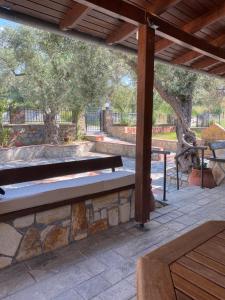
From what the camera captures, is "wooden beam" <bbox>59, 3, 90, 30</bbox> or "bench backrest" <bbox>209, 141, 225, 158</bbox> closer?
"wooden beam" <bbox>59, 3, 90, 30</bbox>

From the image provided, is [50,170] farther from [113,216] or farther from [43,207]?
[113,216]

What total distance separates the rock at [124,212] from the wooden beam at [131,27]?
184 centimetres

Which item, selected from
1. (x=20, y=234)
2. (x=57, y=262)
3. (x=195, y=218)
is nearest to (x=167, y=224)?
(x=195, y=218)

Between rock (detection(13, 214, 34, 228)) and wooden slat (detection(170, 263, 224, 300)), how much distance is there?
4.79 ft

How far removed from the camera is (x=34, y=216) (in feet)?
7.43

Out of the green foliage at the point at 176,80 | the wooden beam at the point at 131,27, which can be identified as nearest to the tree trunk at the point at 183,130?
the green foliage at the point at 176,80

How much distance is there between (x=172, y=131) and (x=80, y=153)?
6.39 m

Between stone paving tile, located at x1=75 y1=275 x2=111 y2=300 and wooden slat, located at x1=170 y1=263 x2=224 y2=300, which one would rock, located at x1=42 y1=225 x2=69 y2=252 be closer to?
stone paving tile, located at x1=75 y1=275 x2=111 y2=300

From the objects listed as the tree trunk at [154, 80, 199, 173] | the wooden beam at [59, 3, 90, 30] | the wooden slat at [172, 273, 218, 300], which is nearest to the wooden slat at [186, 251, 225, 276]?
the wooden slat at [172, 273, 218, 300]

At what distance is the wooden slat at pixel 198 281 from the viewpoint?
1.00 m

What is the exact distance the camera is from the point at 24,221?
7.27 feet

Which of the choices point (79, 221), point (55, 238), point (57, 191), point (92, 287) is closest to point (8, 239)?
point (55, 238)

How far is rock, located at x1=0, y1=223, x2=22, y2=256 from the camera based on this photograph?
2104 millimetres

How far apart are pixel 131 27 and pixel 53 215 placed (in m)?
2.02
